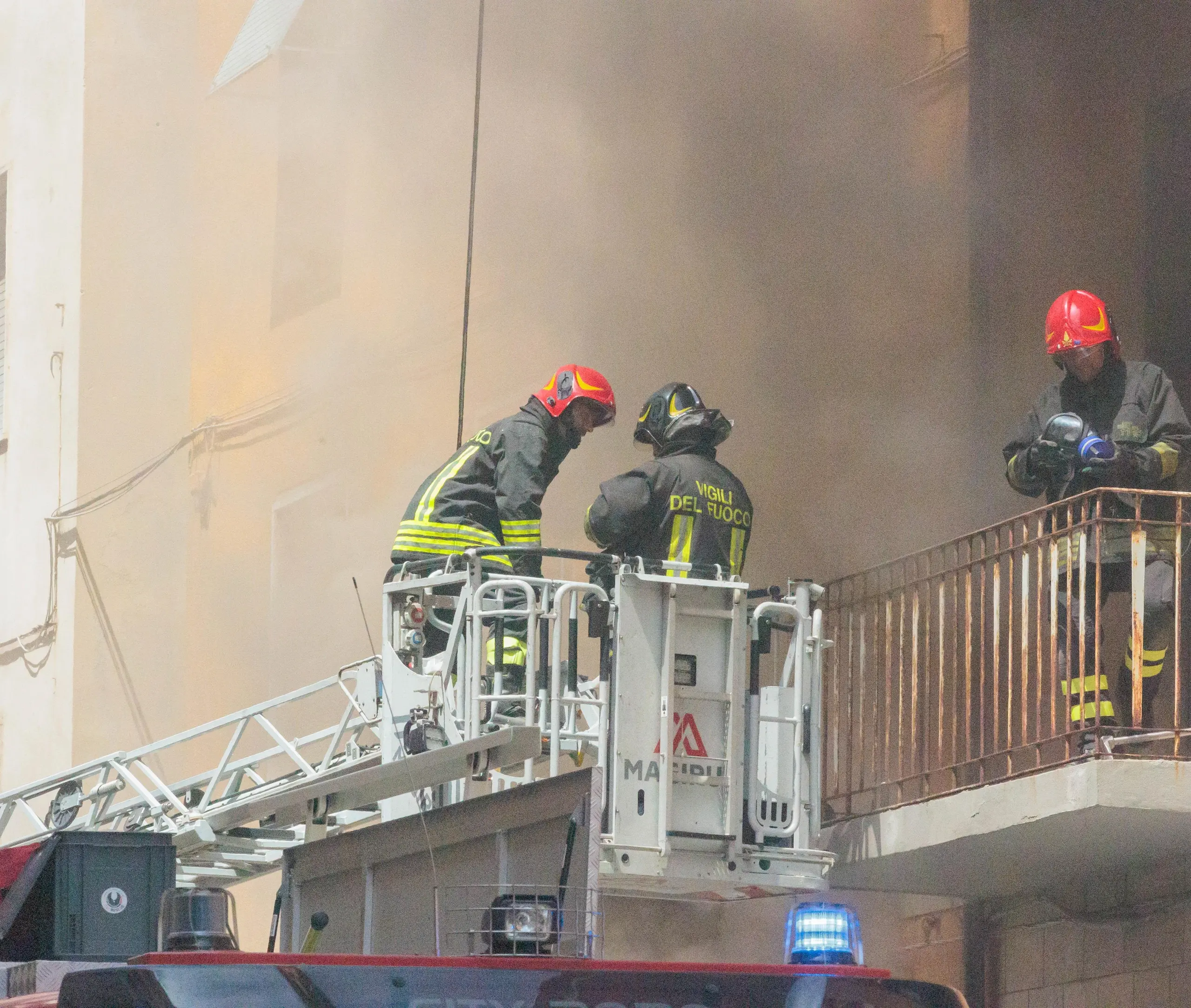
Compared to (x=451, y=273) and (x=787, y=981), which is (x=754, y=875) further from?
(x=451, y=273)

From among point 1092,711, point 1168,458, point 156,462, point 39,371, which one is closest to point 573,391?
point 1168,458

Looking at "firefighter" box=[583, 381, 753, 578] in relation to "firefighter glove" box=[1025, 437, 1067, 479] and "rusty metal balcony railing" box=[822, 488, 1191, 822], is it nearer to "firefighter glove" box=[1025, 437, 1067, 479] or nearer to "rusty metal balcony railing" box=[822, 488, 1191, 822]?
"rusty metal balcony railing" box=[822, 488, 1191, 822]

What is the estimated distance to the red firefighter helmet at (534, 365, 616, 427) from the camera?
957 cm

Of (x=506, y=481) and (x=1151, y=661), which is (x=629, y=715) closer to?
(x=506, y=481)

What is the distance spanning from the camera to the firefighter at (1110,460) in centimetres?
865

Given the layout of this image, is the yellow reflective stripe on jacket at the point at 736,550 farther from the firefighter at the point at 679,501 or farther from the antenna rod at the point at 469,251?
the antenna rod at the point at 469,251

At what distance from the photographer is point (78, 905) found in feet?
25.6

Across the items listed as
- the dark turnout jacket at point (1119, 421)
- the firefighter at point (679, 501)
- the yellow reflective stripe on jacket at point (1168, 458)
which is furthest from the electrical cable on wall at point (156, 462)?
the yellow reflective stripe on jacket at point (1168, 458)

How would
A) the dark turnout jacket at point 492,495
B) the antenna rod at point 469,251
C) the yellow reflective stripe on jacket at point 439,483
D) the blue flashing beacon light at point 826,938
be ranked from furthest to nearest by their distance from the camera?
the antenna rod at point 469,251 < the yellow reflective stripe on jacket at point 439,483 < the dark turnout jacket at point 492,495 < the blue flashing beacon light at point 826,938

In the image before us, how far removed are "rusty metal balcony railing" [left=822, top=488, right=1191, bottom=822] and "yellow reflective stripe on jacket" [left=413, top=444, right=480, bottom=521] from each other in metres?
1.80

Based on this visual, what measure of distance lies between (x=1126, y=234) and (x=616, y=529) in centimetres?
412

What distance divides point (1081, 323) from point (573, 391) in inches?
83.3

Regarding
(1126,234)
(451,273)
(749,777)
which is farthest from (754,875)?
(451,273)

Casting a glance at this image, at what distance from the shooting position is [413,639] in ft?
29.9
